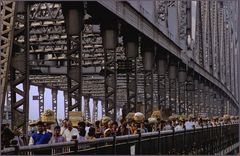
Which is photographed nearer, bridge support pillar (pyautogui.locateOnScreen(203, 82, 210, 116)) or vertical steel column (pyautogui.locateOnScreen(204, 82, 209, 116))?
vertical steel column (pyautogui.locateOnScreen(204, 82, 209, 116))

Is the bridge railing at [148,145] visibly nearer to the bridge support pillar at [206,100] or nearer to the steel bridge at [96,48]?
the steel bridge at [96,48]

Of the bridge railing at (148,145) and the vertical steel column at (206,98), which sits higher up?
the vertical steel column at (206,98)

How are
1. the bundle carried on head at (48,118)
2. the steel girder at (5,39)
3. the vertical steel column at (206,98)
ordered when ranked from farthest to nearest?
the vertical steel column at (206,98) < the steel girder at (5,39) < the bundle carried on head at (48,118)

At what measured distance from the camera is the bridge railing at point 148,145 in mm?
9137

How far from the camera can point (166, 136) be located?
59.9ft

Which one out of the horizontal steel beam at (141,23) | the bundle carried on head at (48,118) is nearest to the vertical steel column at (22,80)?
the bundle carried on head at (48,118)

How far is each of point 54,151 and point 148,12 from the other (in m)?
25.8

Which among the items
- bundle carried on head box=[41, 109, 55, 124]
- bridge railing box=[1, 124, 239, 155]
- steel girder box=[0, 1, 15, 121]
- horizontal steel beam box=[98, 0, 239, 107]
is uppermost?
horizontal steel beam box=[98, 0, 239, 107]

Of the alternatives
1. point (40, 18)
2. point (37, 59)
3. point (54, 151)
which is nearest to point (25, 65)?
point (54, 151)

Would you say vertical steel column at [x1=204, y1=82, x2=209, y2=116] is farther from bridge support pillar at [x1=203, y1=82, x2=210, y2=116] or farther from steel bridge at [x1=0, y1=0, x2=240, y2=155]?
steel bridge at [x1=0, y1=0, x2=240, y2=155]

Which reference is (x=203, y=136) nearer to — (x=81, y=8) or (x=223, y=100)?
(x=81, y=8)

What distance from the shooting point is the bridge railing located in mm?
9137

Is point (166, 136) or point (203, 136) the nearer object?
point (166, 136)

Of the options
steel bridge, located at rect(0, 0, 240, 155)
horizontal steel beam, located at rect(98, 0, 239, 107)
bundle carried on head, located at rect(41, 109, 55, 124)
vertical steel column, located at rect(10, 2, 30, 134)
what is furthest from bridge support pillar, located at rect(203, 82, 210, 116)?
bundle carried on head, located at rect(41, 109, 55, 124)
